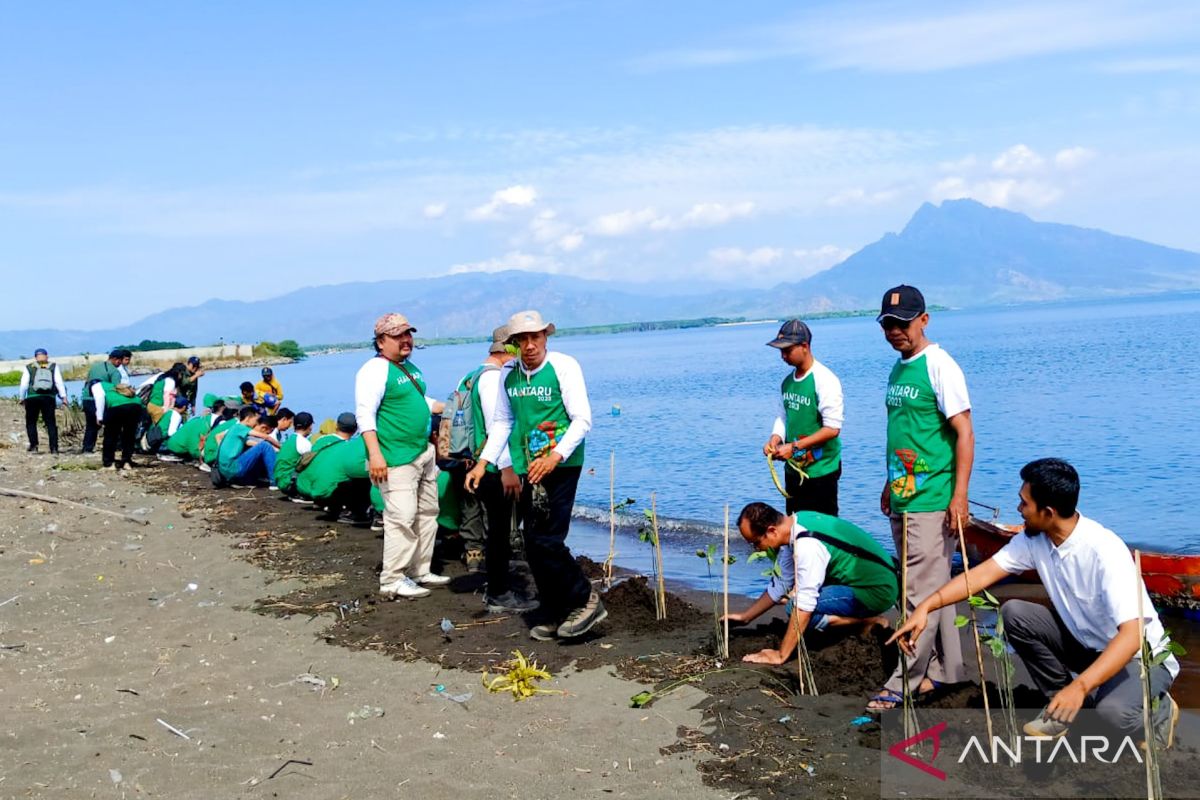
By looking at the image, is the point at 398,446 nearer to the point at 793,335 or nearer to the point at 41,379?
the point at 793,335

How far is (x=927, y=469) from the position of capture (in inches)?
201

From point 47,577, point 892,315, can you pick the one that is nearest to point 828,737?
point 892,315

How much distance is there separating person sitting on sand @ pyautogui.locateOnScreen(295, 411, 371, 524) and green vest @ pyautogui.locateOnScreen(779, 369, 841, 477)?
525cm

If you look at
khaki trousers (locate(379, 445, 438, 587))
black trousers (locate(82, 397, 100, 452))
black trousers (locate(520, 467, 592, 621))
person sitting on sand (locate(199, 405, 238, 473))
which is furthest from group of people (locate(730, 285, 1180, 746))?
black trousers (locate(82, 397, 100, 452))

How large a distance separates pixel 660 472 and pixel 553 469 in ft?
45.1

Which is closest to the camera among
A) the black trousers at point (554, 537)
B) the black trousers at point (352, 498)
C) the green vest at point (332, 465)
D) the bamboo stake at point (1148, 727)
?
the bamboo stake at point (1148, 727)

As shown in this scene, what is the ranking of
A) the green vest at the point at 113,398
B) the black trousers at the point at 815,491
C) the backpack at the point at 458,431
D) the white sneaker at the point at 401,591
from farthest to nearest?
the green vest at the point at 113,398, the backpack at the point at 458,431, the white sneaker at the point at 401,591, the black trousers at the point at 815,491

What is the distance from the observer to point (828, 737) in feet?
15.7

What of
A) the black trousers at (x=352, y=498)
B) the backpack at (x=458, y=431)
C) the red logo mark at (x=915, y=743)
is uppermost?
the backpack at (x=458, y=431)

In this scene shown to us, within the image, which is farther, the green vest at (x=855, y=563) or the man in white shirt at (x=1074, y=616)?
the green vest at (x=855, y=563)

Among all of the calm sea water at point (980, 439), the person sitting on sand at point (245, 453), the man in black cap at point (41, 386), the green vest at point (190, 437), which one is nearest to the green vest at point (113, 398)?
the green vest at point (190, 437)

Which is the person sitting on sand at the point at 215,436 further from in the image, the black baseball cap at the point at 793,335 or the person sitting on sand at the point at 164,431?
the black baseball cap at the point at 793,335

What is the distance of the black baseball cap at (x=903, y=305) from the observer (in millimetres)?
5031

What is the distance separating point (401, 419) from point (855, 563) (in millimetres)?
3556
